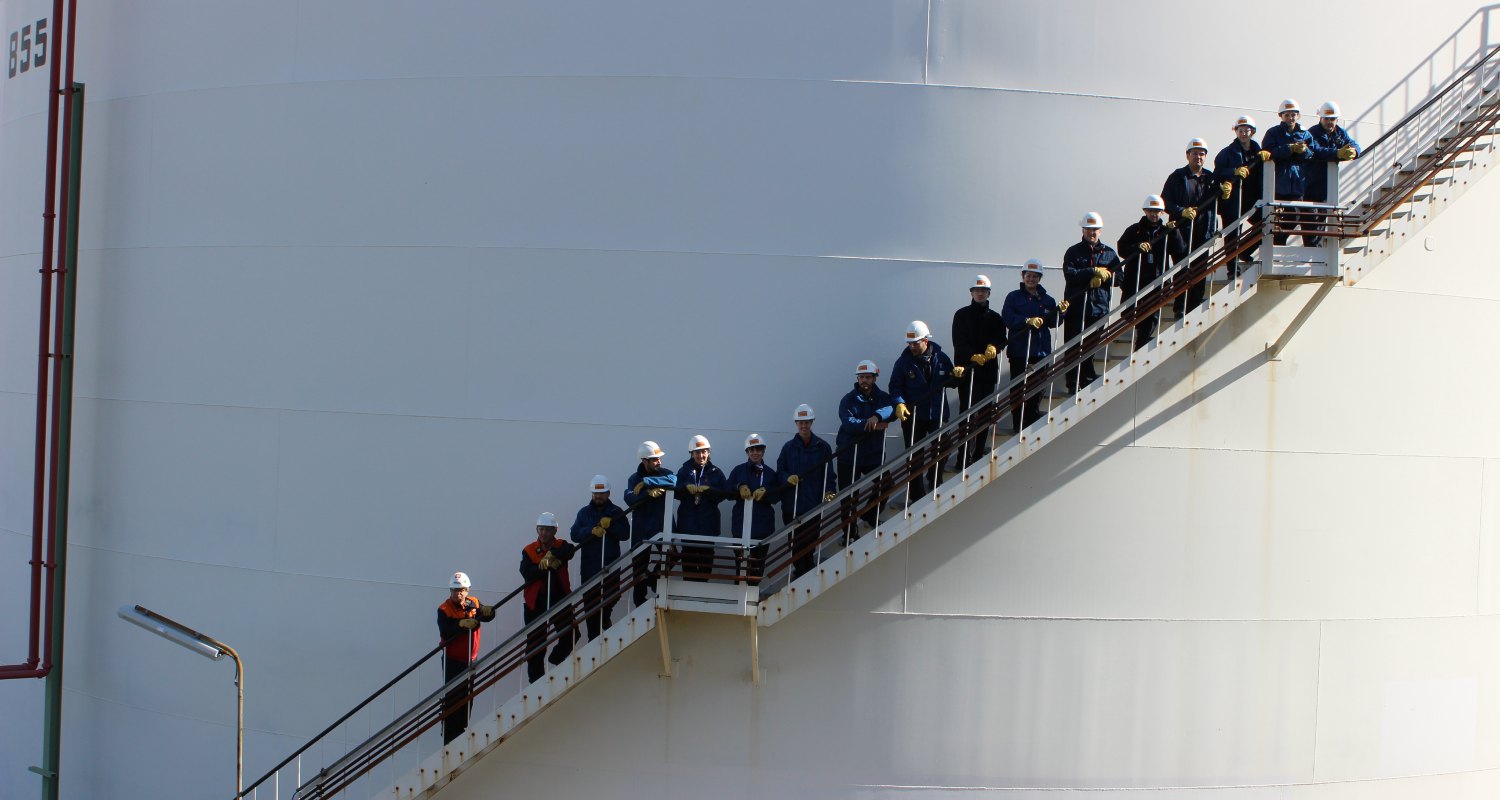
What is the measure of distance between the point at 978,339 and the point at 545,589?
4656 mm

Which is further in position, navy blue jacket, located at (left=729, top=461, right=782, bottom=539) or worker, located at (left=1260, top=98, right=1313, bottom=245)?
worker, located at (left=1260, top=98, right=1313, bottom=245)

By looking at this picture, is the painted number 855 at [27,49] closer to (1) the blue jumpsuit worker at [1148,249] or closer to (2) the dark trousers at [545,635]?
(2) the dark trousers at [545,635]

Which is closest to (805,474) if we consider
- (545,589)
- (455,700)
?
(545,589)

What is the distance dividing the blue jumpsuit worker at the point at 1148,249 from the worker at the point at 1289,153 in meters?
0.97

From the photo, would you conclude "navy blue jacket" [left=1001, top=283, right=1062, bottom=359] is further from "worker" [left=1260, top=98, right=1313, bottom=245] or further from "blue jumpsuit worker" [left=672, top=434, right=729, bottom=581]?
"blue jumpsuit worker" [left=672, top=434, right=729, bottom=581]

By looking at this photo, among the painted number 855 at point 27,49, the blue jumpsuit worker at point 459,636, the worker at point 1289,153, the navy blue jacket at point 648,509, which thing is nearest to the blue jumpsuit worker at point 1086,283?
the worker at point 1289,153

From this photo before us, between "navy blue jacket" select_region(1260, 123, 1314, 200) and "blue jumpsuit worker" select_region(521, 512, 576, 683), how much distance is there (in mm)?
7470

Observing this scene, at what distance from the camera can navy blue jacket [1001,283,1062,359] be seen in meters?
12.4

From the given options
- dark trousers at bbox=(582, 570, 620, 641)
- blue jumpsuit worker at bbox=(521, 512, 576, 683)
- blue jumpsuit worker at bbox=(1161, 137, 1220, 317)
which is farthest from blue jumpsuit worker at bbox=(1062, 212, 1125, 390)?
blue jumpsuit worker at bbox=(521, 512, 576, 683)

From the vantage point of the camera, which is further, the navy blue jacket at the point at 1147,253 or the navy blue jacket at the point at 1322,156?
the navy blue jacket at the point at 1322,156

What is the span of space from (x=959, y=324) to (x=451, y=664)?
5.86 meters

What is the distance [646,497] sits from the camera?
40.0 feet

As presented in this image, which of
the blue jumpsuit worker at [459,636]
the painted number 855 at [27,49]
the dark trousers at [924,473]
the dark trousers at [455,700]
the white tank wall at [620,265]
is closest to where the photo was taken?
the dark trousers at [924,473]

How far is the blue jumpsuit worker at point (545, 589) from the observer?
12.3 m
